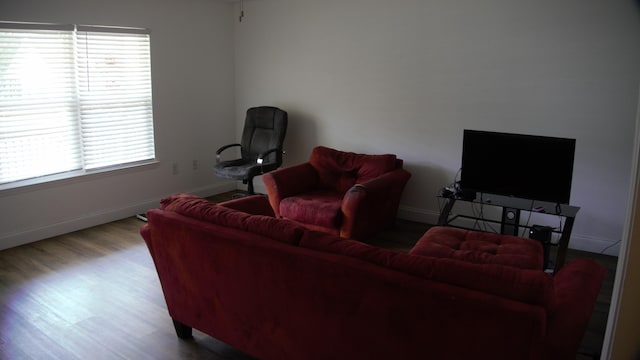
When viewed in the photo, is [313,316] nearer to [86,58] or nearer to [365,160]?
[365,160]

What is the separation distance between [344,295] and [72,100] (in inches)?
149

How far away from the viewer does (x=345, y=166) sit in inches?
204

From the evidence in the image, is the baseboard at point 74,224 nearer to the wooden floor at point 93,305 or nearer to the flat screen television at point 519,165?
the wooden floor at point 93,305

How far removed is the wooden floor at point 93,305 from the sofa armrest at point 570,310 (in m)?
0.82

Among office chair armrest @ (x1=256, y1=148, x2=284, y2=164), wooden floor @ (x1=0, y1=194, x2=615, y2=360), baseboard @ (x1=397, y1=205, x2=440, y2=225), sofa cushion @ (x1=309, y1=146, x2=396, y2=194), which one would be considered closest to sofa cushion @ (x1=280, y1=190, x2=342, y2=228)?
sofa cushion @ (x1=309, y1=146, x2=396, y2=194)

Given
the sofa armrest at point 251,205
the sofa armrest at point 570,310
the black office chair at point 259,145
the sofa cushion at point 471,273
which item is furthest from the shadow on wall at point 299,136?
the sofa armrest at point 570,310

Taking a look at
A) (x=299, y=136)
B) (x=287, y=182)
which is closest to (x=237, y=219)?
(x=287, y=182)

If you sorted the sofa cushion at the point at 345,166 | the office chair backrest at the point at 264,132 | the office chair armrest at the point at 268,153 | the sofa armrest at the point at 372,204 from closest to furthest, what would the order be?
the sofa armrest at the point at 372,204 < the sofa cushion at the point at 345,166 < the office chair armrest at the point at 268,153 < the office chair backrest at the point at 264,132

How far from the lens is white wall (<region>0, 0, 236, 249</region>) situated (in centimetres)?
456

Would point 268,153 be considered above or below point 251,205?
above

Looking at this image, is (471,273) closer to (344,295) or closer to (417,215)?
(344,295)

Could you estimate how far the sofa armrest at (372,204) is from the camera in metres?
4.39

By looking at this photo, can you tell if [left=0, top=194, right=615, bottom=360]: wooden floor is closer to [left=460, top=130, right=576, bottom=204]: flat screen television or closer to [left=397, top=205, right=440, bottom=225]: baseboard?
[left=397, top=205, right=440, bottom=225]: baseboard

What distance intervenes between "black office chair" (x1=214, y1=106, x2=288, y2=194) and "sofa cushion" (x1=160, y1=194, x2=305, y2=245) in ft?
8.33
